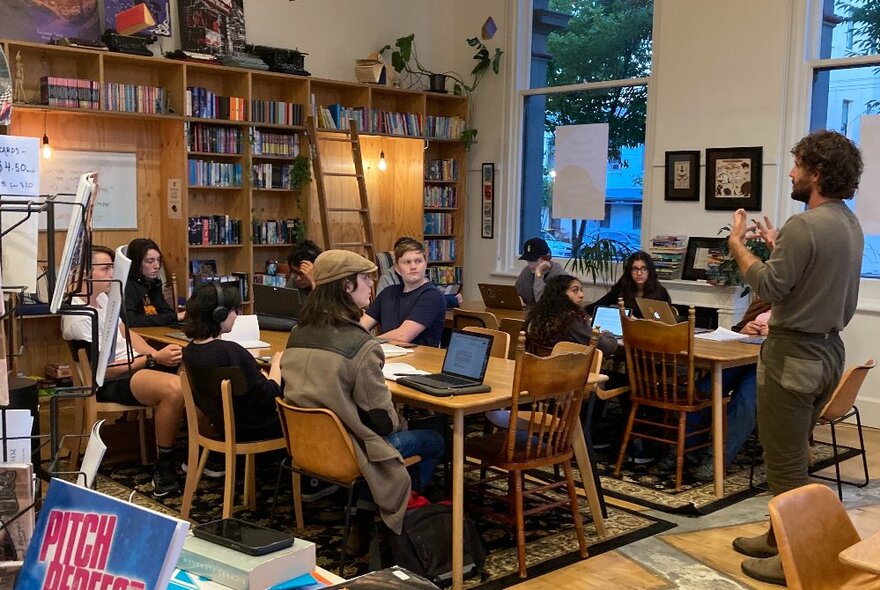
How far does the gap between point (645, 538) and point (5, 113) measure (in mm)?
3396

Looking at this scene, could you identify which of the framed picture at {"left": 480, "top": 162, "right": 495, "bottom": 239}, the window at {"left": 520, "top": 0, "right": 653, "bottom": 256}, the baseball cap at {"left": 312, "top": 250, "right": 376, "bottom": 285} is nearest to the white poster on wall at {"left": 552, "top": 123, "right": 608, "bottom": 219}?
the window at {"left": 520, "top": 0, "right": 653, "bottom": 256}

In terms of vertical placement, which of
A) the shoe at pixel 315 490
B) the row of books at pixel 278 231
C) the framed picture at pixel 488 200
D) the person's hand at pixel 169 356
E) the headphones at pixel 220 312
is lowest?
the shoe at pixel 315 490

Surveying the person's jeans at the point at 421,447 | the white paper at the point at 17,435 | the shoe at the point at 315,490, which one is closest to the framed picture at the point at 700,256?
the shoe at the point at 315,490

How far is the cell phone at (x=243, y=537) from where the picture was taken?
5.13 ft

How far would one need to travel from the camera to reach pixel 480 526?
14.2ft

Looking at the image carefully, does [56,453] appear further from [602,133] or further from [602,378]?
[602,133]

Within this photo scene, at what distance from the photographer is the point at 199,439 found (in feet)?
13.7

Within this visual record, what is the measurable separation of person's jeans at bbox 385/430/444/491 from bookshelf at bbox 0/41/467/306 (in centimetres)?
372

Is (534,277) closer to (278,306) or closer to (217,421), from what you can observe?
(278,306)

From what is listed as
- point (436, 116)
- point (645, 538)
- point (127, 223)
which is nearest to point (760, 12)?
point (436, 116)

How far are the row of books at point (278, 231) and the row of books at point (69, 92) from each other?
1.68m

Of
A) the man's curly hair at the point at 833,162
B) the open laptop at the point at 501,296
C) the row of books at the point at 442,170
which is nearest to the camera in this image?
the man's curly hair at the point at 833,162

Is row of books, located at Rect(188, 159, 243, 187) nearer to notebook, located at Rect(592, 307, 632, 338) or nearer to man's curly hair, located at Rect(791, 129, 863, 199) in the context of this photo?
notebook, located at Rect(592, 307, 632, 338)

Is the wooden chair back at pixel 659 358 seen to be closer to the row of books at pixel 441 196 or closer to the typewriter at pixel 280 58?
the typewriter at pixel 280 58
